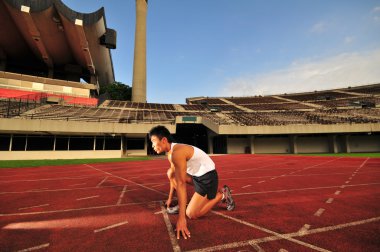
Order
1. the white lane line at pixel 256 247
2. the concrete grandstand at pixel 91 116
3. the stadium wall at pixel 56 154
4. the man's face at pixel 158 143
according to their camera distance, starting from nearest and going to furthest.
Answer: the white lane line at pixel 256 247 < the man's face at pixel 158 143 < the stadium wall at pixel 56 154 < the concrete grandstand at pixel 91 116

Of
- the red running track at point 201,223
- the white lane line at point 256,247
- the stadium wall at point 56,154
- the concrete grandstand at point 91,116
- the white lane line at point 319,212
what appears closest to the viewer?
the white lane line at point 256,247

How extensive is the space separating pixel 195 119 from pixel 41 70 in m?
40.3

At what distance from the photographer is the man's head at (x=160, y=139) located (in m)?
3.19

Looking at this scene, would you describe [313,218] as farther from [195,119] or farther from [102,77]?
[102,77]

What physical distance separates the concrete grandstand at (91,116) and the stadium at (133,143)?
0.16m

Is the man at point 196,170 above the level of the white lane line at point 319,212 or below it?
above

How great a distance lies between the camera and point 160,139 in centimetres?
320

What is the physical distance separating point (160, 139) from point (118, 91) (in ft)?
187

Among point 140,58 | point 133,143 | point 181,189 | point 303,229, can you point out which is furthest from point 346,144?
point 140,58

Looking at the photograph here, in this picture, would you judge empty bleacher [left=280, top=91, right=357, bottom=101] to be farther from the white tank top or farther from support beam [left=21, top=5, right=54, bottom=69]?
support beam [left=21, top=5, right=54, bottom=69]

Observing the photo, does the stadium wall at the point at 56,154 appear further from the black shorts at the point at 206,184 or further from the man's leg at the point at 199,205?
the black shorts at the point at 206,184

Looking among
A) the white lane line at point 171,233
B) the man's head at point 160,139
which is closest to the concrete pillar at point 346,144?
the white lane line at point 171,233

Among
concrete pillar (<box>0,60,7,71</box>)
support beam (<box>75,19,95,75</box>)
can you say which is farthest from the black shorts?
concrete pillar (<box>0,60,7,71</box>)

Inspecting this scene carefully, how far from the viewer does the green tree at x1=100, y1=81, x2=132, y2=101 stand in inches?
2176
